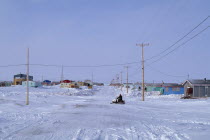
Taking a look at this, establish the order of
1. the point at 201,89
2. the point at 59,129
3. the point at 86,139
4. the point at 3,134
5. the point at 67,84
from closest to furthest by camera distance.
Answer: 1. the point at 86,139
2. the point at 3,134
3. the point at 59,129
4. the point at 201,89
5. the point at 67,84

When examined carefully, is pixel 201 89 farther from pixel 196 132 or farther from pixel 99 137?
pixel 99 137

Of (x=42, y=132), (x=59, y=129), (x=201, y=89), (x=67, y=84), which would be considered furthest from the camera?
(x=67, y=84)

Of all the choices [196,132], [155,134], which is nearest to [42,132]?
[155,134]

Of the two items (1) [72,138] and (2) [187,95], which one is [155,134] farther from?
(2) [187,95]

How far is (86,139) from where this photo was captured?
8.21 meters

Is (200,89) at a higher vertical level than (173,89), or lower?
higher

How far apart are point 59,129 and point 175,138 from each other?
4.96 metres

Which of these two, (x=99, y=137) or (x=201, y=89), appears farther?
(x=201, y=89)

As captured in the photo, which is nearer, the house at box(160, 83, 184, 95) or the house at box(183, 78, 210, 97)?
the house at box(183, 78, 210, 97)

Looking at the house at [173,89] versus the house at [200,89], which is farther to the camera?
the house at [173,89]

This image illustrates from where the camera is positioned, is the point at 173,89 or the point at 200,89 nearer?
the point at 200,89

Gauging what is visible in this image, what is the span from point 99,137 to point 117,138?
67cm

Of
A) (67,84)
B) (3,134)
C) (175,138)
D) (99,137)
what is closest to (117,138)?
(99,137)

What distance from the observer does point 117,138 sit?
852 centimetres
